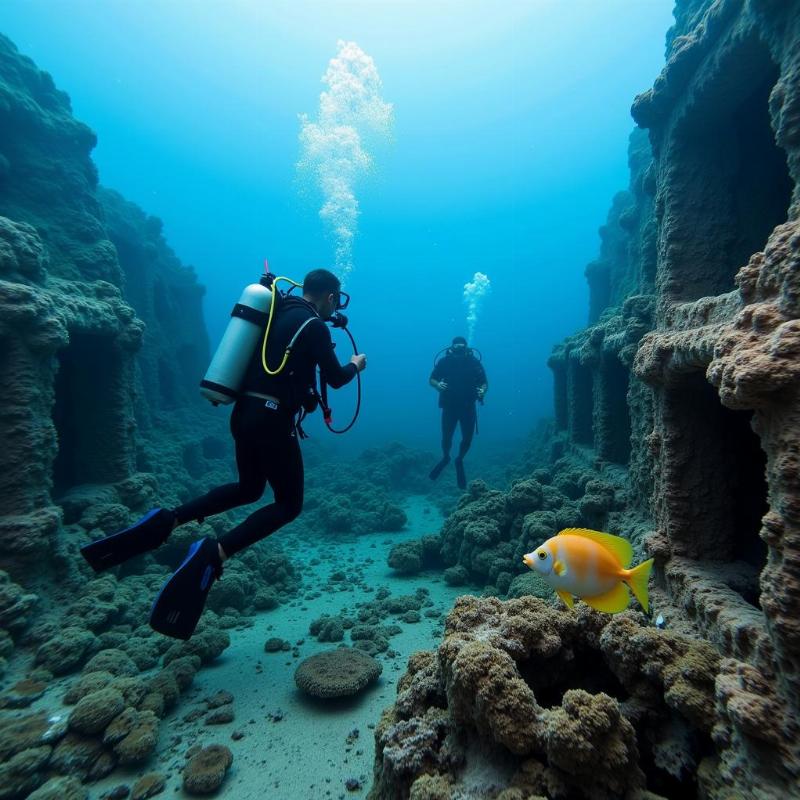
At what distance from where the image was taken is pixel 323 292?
403 cm

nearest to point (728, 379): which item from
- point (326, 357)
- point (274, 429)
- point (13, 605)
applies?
point (326, 357)

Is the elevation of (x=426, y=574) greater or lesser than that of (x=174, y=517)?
lesser

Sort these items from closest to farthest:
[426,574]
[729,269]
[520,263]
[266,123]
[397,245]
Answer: [729,269] < [426,574] < [266,123] < [520,263] < [397,245]

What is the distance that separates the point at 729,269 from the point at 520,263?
5223 inches

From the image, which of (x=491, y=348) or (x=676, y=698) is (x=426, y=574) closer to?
(x=676, y=698)

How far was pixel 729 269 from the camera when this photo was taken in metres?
4.75

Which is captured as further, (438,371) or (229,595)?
(438,371)

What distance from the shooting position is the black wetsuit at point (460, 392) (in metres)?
11.0

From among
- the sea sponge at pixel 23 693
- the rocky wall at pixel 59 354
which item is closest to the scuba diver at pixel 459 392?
the rocky wall at pixel 59 354

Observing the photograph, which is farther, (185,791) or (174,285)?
(174,285)

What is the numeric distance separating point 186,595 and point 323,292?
2780 millimetres

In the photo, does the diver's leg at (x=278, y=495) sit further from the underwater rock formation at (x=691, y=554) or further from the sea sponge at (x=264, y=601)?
the sea sponge at (x=264, y=601)

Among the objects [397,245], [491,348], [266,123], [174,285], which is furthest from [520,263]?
[174,285]

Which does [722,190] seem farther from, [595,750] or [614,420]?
[595,750]
